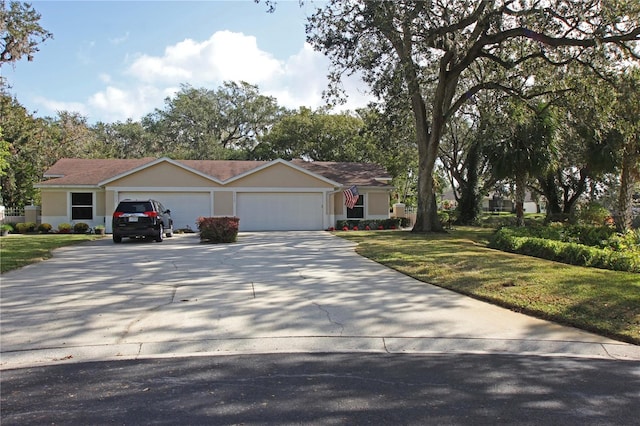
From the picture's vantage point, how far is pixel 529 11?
55.6 feet

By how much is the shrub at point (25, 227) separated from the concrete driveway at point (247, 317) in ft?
56.4

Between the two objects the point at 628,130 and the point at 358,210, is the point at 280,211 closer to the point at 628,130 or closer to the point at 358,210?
the point at 358,210

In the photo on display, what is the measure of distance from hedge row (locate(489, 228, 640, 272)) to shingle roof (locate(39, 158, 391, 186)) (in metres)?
15.3

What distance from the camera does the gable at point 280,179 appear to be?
27797mm

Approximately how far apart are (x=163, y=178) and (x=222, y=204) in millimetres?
3489

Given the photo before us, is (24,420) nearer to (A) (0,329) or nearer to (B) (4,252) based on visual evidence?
(A) (0,329)

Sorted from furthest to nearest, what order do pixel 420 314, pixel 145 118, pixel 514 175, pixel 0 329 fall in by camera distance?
pixel 145 118 < pixel 514 175 < pixel 420 314 < pixel 0 329

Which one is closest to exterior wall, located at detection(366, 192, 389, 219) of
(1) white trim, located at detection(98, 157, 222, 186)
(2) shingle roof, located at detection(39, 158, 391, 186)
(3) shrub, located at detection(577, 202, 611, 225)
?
(2) shingle roof, located at detection(39, 158, 391, 186)

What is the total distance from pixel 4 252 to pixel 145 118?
1793 inches

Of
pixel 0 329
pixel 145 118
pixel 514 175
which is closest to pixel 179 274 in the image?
pixel 0 329

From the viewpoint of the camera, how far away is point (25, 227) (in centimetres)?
2656

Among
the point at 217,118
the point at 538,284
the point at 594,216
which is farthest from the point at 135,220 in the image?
the point at 217,118

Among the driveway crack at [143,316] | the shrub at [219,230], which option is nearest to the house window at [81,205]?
the shrub at [219,230]

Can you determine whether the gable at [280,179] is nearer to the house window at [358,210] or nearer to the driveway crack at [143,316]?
Answer: the house window at [358,210]
